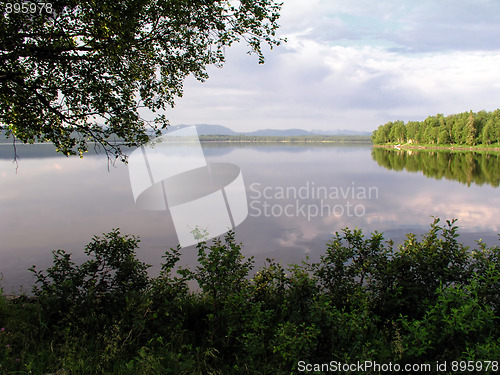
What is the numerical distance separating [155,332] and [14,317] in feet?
7.87

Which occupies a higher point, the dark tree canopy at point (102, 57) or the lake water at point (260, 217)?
the dark tree canopy at point (102, 57)

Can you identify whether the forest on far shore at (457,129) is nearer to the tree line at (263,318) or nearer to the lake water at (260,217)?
the lake water at (260,217)

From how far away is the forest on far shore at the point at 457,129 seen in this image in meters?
115

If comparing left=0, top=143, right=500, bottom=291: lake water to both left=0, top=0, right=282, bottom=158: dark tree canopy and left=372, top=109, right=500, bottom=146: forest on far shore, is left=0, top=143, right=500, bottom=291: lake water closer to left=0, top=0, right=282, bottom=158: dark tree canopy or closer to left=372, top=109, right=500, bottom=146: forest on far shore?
left=0, top=0, right=282, bottom=158: dark tree canopy

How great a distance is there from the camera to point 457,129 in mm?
127125

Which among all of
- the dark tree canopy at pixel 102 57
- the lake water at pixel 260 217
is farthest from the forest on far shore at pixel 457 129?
the dark tree canopy at pixel 102 57

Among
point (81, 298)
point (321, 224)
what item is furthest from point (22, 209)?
point (81, 298)

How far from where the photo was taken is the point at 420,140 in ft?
514

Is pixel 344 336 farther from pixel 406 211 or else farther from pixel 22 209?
pixel 22 209

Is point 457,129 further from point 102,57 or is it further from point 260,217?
point 102,57

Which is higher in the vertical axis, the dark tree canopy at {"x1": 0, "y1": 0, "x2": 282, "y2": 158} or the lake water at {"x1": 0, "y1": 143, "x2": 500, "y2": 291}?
the dark tree canopy at {"x1": 0, "y1": 0, "x2": 282, "y2": 158}

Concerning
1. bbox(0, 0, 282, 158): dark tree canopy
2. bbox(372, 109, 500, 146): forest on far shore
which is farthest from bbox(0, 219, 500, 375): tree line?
bbox(372, 109, 500, 146): forest on far shore

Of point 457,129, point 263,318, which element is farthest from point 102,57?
point 457,129

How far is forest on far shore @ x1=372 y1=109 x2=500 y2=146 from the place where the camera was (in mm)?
114750
